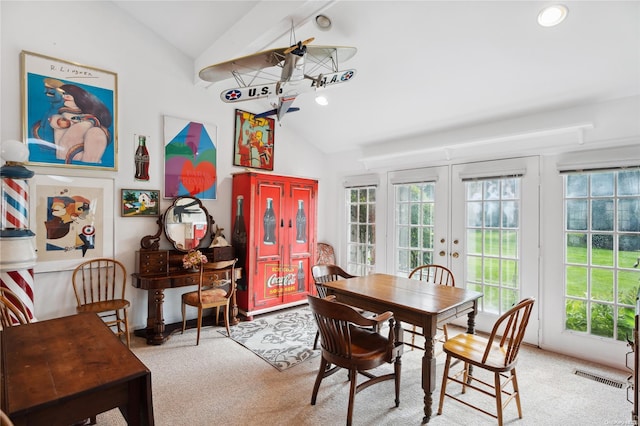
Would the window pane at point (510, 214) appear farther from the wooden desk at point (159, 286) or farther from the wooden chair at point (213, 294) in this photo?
the wooden desk at point (159, 286)

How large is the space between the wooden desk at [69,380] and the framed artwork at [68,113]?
2.28 metres

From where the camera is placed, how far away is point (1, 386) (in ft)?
3.99

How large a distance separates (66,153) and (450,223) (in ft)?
14.4

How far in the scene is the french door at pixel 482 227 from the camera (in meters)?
3.46

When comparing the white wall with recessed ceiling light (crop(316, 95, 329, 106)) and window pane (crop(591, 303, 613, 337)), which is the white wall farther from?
window pane (crop(591, 303, 613, 337))

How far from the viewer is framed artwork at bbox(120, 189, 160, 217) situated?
3662 mm

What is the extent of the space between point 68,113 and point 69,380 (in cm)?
312

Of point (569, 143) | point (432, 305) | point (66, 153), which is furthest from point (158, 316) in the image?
point (569, 143)

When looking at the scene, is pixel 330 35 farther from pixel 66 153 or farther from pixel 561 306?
pixel 561 306

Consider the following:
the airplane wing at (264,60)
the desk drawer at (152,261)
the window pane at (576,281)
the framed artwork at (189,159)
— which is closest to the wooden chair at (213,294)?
the desk drawer at (152,261)

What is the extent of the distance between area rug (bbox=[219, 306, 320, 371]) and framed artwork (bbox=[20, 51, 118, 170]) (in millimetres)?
2406

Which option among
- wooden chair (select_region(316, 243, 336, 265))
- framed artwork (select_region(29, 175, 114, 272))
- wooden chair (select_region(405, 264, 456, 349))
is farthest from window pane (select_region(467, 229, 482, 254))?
framed artwork (select_region(29, 175, 114, 272))

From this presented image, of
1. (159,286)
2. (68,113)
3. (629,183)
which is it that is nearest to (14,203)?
(68,113)

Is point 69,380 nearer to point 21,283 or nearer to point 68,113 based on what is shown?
point 21,283
